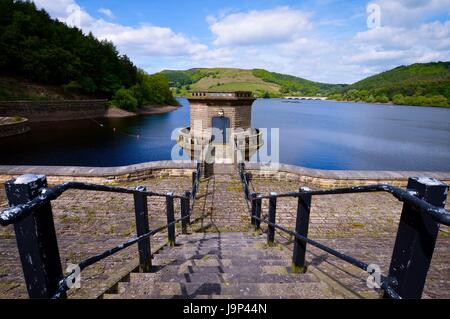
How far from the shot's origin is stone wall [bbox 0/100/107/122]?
38.4 metres

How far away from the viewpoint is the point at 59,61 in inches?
2016

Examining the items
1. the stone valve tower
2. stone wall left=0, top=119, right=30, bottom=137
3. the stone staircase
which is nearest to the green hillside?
the stone valve tower

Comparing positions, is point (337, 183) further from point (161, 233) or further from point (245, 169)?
point (161, 233)

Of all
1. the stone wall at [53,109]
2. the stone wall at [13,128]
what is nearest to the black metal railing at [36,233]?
the stone wall at [13,128]

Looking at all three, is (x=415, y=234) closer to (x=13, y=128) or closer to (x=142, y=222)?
(x=142, y=222)

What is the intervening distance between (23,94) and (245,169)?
51439mm

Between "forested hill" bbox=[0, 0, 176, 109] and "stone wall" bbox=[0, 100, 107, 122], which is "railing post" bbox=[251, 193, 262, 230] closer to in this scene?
"stone wall" bbox=[0, 100, 107, 122]

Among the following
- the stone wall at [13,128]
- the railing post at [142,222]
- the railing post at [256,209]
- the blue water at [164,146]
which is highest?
the railing post at [142,222]

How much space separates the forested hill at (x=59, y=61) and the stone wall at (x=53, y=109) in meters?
3.92

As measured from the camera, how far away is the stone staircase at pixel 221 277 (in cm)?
225

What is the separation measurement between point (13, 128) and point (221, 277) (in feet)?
127

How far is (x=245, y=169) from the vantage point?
8.98 m

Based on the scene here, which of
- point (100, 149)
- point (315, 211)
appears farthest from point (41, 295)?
point (100, 149)

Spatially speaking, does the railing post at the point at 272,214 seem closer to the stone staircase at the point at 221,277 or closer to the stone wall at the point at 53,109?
the stone staircase at the point at 221,277
